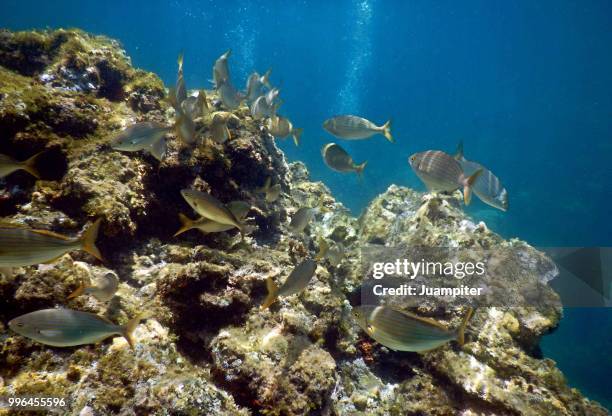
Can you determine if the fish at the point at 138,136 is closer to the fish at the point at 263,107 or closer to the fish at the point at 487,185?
the fish at the point at 263,107

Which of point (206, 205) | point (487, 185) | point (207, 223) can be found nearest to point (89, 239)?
point (206, 205)

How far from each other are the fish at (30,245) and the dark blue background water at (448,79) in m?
23.1

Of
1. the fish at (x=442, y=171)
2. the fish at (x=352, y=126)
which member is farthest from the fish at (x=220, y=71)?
the fish at (x=442, y=171)

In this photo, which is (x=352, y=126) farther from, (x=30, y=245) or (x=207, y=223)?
(x=30, y=245)

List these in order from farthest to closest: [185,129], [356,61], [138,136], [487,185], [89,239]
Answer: [356,61] → [487,185] → [185,129] → [138,136] → [89,239]

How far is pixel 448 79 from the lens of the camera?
7081 cm

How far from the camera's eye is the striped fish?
6.50 feet

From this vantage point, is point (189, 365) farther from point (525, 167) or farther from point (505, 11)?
point (505, 11)

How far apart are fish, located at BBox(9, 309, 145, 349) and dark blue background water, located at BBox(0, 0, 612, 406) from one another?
23077 mm

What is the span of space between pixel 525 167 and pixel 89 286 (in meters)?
57.2

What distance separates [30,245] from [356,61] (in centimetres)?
10119

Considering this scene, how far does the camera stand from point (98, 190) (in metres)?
3.35

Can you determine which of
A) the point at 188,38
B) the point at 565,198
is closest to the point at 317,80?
the point at 188,38

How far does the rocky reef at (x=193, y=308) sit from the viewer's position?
2379 mm
